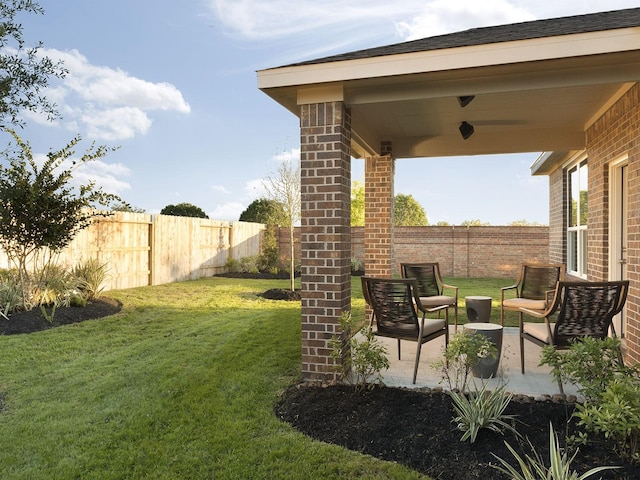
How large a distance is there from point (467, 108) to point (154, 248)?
917 cm

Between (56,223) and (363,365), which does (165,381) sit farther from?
(56,223)

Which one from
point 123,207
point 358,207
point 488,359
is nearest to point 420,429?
point 488,359

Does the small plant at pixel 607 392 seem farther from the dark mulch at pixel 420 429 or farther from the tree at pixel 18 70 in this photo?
the tree at pixel 18 70

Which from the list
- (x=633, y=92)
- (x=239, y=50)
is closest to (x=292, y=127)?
(x=239, y=50)

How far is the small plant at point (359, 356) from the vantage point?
3822mm

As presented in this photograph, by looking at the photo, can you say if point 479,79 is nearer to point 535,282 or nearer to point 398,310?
point 398,310

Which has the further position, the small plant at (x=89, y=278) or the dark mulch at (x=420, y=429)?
the small plant at (x=89, y=278)

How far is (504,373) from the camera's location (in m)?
4.52

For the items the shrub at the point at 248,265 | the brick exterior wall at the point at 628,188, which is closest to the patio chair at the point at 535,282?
the brick exterior wall at the point at 628,188

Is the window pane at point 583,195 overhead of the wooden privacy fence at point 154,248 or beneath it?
overhead

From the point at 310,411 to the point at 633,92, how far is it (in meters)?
4.14

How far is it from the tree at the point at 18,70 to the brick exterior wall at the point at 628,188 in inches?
217

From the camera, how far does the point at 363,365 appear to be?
3.87m

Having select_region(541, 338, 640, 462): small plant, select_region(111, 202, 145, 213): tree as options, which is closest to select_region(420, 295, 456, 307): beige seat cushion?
select_region(541, 338, 640, 462): small plant
